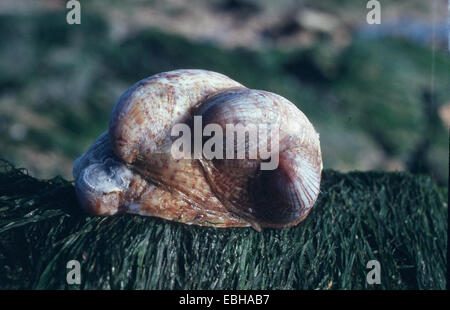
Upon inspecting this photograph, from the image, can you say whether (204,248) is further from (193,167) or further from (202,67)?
(202,67)

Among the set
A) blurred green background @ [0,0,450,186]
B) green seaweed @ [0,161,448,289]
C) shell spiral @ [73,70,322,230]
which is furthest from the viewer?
blurred green background @ [0,0,450,186]

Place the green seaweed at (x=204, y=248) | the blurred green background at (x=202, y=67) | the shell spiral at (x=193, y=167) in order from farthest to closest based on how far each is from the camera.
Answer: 1. the blurred green background at (x=202, y=67)
2. the shell spiral at (x=193, y=167)
3. the green seaweed at (x=204, y=248)

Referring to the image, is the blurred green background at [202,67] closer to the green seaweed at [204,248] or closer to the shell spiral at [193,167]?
the green seaweed at [204,248]

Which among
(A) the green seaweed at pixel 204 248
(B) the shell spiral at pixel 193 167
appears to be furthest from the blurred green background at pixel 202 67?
(B) the shell spiral at pixel 193 167

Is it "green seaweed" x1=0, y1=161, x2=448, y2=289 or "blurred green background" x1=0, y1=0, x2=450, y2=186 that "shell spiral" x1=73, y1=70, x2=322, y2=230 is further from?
"blurred green background" x1=0, y1=0, x2=450, y2=186

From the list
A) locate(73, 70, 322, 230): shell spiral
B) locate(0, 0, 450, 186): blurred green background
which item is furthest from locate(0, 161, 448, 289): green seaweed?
locate(0, 0, 450, 186): blurred green background
